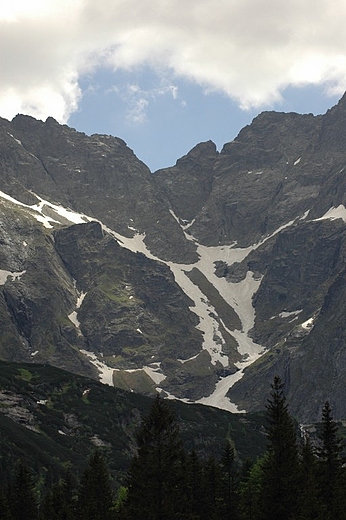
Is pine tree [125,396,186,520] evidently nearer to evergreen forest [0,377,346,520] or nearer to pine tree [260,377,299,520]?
evergreen forest [0,377,346,520]

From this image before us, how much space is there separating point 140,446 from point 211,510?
71.0ft

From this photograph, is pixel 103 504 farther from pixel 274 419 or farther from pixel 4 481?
pixel 4 481

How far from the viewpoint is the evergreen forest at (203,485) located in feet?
219

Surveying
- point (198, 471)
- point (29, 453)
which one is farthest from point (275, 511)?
point (29, 453)

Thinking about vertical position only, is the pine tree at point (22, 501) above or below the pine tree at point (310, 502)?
above

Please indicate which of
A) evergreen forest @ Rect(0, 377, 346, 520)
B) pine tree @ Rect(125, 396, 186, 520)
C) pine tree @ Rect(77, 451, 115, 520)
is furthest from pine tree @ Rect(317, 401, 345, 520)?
pine tree @ Rect(77, 451, 115, 520)

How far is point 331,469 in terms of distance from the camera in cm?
7762

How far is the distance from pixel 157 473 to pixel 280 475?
11.9 m

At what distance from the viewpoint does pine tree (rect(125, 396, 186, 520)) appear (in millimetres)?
65750

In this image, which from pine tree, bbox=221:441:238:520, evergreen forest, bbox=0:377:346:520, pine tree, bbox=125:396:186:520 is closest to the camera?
pine tree, bbox=125:396:186:520

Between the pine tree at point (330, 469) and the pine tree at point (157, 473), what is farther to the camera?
the pine tree at point (330, 469)

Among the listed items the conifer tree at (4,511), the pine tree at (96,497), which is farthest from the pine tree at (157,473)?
the conifer tree at (4,511)

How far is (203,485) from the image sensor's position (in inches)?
3514

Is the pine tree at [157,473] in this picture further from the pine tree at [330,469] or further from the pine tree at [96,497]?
the pine tree at [96,497]
